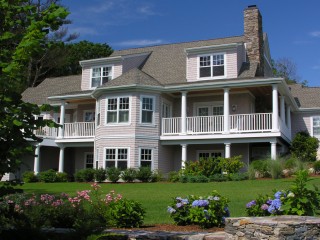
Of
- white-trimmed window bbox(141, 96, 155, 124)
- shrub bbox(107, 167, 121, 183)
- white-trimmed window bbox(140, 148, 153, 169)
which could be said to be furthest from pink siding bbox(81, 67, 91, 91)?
shrub bbox(107, 167, 121, 183)

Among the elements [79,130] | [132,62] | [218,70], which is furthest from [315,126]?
[79,130]

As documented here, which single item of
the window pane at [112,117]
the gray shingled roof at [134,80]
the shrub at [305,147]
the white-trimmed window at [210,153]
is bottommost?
the white-trimmed window at [210,153]

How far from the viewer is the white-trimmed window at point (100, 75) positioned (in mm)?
27141

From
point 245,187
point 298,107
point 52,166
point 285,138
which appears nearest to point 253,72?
point 285,138

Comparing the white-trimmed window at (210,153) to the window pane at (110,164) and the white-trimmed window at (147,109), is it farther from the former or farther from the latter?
the window pane at (110,164)

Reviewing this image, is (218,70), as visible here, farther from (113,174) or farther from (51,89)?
(51,89)

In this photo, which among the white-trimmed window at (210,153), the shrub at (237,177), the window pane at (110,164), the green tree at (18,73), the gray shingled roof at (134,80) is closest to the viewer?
the green tree at (18,73)

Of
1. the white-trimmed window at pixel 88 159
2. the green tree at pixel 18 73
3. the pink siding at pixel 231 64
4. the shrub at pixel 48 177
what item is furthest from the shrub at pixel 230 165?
the green tree at pixel 18 73

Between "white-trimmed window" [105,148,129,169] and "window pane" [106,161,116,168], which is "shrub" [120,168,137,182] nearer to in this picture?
"white-trimmed window" [105,148,129,169]

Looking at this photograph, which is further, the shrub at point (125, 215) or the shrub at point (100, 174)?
the shrub at point (100, 174)

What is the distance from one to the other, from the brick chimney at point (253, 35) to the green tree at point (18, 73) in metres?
Answer: 21.8

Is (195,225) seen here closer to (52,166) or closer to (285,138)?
(285,138)

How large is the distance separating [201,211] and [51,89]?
26285 millimetres

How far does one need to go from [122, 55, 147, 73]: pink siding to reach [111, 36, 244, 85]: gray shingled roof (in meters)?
0.39
